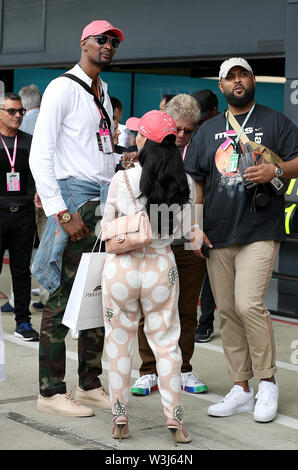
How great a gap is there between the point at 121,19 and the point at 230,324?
5.64 metres

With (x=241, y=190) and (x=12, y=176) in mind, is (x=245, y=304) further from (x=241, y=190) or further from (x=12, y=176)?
(x=12, y=176)

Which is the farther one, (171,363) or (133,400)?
(133,400)

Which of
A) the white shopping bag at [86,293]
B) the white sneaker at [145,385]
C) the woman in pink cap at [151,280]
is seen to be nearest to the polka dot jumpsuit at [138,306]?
the woman in pink cap at [151,280]

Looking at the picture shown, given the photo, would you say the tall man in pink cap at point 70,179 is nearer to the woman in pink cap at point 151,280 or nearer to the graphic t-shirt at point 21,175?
the woman in pink cap at point 151,280

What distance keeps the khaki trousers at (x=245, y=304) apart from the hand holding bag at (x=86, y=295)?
2.82 ft

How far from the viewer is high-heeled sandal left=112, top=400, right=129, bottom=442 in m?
4.26

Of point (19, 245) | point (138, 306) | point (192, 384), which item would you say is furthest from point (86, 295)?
point (19, 245)

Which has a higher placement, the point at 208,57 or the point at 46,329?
the point at 208,57

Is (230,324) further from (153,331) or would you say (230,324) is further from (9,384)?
(9,384)

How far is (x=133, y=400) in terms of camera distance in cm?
516

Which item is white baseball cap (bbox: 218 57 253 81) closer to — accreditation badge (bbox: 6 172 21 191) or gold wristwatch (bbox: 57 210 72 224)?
gold wristwatch (bbox: 57 210 72 224)
